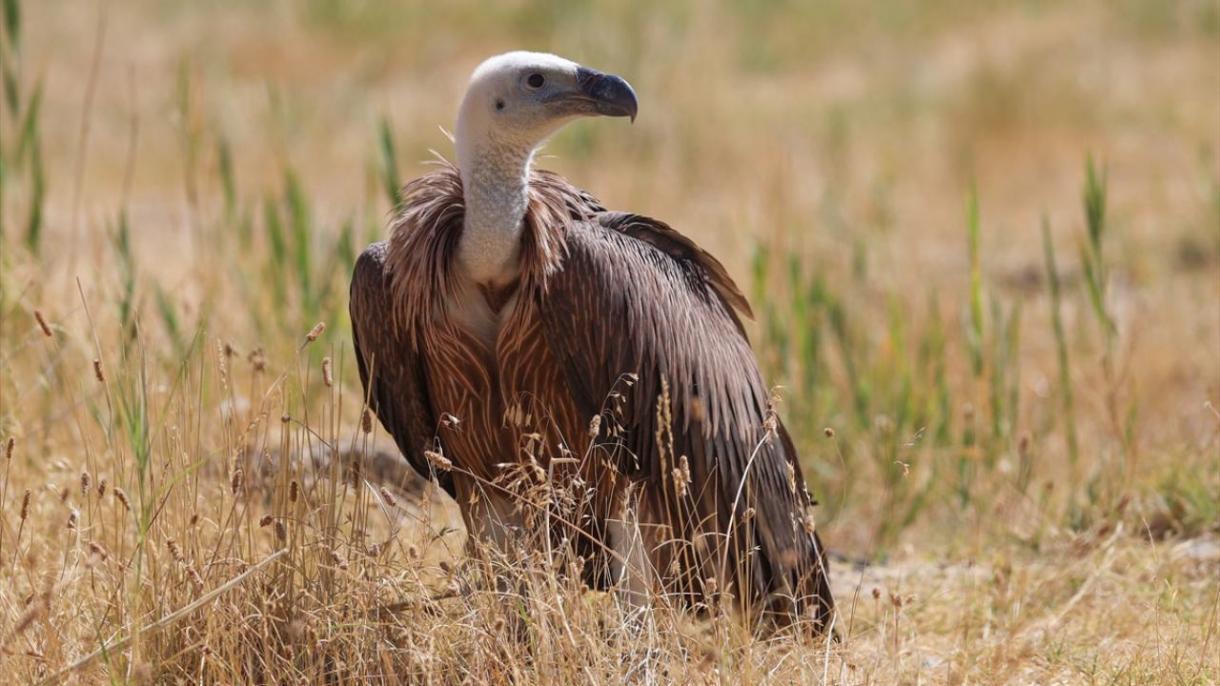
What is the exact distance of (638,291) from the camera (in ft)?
11.7

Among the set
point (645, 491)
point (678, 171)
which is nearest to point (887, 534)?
point (645, 491)

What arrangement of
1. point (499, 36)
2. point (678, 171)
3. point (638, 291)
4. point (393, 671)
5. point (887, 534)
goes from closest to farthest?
point (393, 671), point (638, 291), point (887, 534), point (678, 171), point (499, 36)

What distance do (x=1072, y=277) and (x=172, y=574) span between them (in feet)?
19.9

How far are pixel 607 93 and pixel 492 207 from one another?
0.34 meters

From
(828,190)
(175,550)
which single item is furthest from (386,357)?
(828,190)

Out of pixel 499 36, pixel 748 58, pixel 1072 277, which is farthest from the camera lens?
pixel 499 36

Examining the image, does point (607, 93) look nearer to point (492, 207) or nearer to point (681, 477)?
point (492, 207)

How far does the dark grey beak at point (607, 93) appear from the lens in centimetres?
354

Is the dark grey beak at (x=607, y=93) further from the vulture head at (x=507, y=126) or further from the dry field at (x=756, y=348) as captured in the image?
the dry field at (x=756, y=348)

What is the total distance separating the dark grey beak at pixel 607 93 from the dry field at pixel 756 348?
698mm

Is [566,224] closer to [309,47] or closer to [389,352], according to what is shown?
[389,352]

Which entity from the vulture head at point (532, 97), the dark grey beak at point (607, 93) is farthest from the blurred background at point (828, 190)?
the dark grey beak at point (607, 93)

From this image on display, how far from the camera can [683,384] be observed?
12.1 ft

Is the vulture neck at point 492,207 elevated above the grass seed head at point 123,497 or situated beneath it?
elevated above
